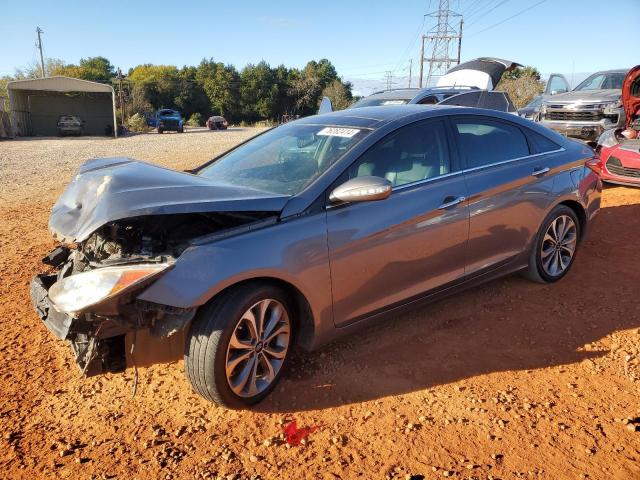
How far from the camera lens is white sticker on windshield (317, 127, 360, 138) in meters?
3.38

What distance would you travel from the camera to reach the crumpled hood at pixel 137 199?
251 centimetres

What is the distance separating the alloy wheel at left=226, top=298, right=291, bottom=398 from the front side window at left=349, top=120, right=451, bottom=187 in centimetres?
101

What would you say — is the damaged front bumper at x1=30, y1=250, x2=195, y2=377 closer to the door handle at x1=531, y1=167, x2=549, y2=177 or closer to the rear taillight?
the door handle at x1=531, y1=167, x2=549, y2=177

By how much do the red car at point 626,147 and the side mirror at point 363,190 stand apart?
19.2 feet

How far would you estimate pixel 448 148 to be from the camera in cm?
364

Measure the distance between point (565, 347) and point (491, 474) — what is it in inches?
60.1

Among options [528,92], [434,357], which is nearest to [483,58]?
[434,357]

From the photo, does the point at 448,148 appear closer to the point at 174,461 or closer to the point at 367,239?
the point at 367,239

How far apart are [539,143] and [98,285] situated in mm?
3788

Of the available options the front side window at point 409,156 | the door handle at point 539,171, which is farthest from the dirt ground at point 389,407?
the front side window at point 409,156

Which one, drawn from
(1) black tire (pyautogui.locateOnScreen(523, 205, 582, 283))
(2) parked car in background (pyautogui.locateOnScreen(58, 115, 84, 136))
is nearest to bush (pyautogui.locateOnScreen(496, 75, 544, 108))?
(2) parked car in background (pyautogui.locateOnScreen(58, 115, 84, 136))

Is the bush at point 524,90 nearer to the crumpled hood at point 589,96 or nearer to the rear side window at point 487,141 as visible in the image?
the crumpled hood at point 589,96

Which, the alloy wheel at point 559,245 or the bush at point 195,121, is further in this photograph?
the bush at point 195,121

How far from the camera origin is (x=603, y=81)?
1170 centimetres
